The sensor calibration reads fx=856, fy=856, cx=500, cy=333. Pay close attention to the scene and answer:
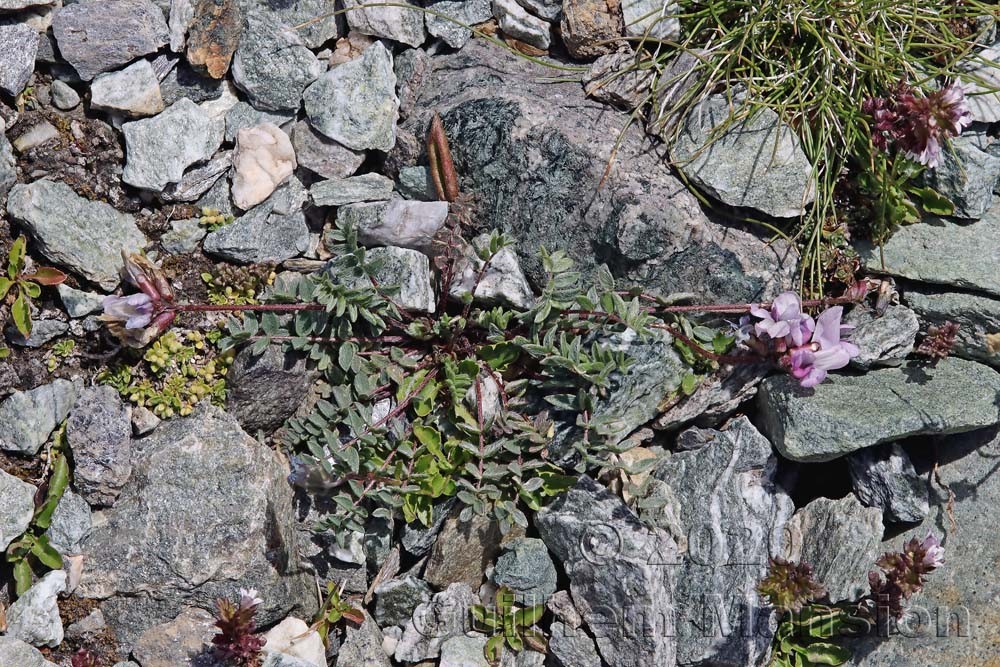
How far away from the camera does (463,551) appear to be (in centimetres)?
477

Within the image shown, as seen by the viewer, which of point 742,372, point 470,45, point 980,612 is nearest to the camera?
point 980,612

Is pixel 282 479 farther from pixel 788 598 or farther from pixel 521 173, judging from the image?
pixel 788 598

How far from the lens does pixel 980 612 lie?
4629 mm

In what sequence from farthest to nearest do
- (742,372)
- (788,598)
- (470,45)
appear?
1. (470,45)
2. (742,372)
3. (788,598)

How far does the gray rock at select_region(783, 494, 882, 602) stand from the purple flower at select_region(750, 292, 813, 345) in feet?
3.31

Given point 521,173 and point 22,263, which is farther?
point 521,173

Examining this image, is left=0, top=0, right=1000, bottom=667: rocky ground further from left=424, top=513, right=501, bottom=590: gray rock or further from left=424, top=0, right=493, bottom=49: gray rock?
left=424, top=0, right=493, bottom=49: gray rock

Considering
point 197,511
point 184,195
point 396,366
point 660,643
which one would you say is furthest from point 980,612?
point 184,195

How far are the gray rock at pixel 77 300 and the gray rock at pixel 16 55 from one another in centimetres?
113

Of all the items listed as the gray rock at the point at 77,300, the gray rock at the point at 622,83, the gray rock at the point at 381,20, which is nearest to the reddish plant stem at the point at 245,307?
the gray rock at the point at 77,300

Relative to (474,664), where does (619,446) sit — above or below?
above

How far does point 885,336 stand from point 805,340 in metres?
0.50

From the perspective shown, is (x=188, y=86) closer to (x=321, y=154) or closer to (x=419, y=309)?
(x=321, y=154)

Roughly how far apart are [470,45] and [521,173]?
101cm
